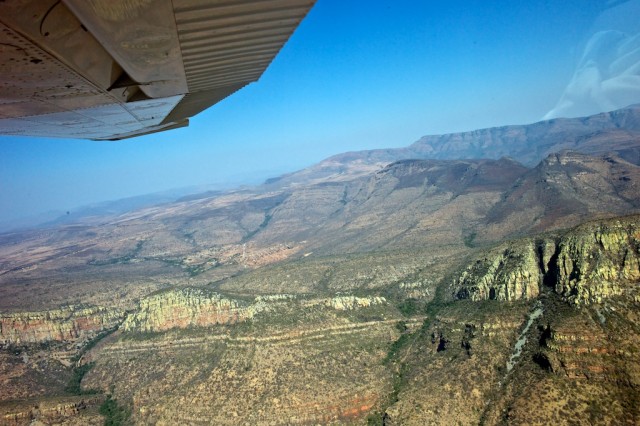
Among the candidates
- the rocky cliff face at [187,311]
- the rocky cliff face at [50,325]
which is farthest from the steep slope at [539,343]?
the rocky cliff face at [50,325]

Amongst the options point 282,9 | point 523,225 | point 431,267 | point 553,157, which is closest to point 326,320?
point 431,267

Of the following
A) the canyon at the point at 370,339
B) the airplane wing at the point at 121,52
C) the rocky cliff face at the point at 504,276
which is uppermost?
the airplane wing at the point at 121,52

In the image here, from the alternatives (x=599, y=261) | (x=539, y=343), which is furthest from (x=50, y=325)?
(x=599, y=261)

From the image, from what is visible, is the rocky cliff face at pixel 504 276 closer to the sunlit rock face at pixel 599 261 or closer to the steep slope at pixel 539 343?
the steep slope at pixel 539 343

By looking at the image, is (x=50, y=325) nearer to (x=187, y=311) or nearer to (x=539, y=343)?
(x=187, y=311)

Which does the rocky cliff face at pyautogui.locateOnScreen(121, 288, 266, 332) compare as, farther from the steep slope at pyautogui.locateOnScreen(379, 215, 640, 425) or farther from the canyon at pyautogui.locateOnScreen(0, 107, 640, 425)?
the steep slope at pyautogui.locateOnScreen(379, 215, 640, 425)

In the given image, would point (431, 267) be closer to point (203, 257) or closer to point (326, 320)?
point (326, 320)
